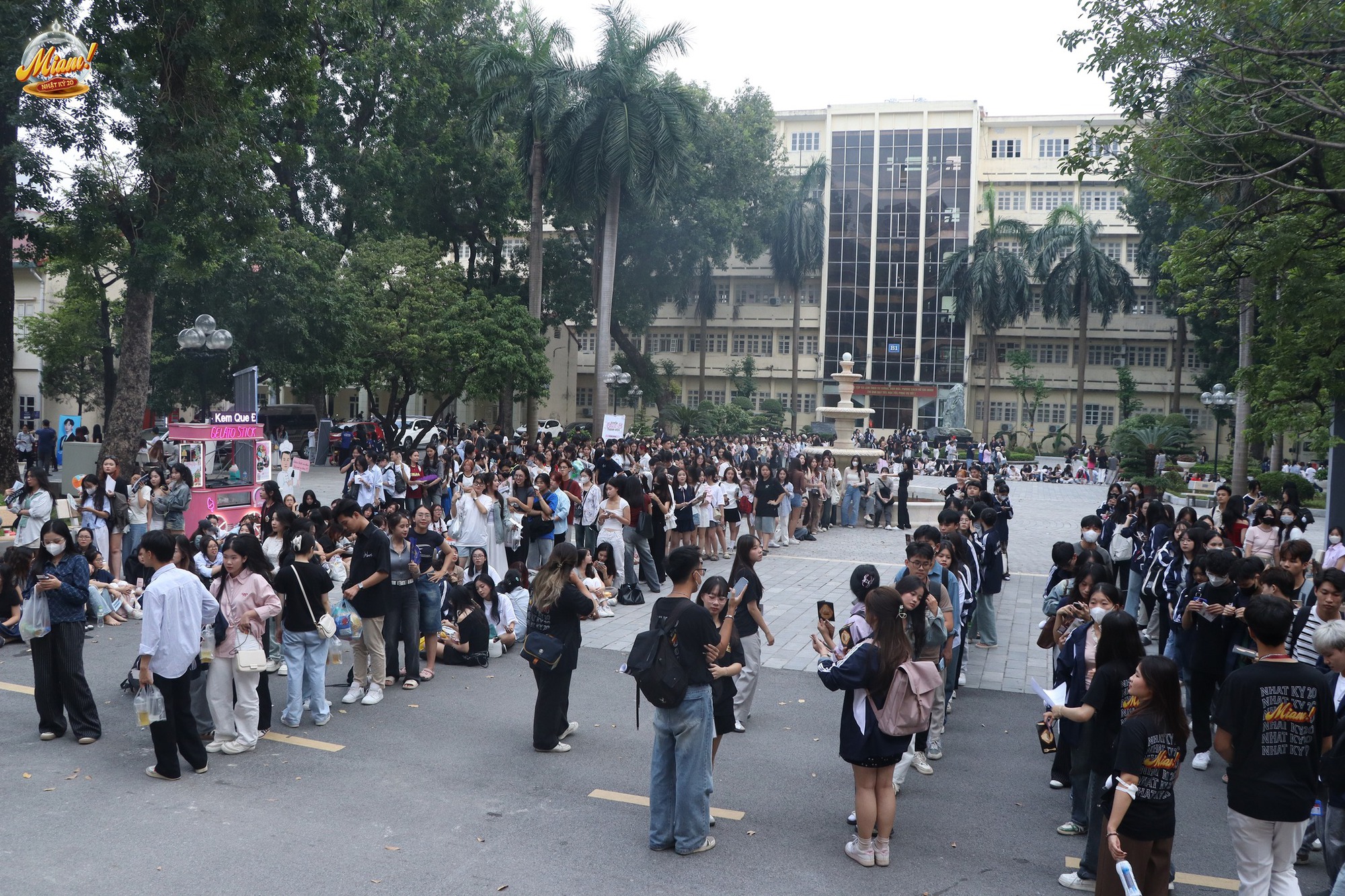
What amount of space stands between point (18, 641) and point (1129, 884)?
10239 mm

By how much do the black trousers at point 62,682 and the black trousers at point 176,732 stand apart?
1.03 meters

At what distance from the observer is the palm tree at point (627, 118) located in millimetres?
32594

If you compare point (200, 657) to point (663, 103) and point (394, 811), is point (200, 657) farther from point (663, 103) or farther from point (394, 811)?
point (663, 103)

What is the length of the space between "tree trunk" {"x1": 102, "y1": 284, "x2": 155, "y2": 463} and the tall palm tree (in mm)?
17323

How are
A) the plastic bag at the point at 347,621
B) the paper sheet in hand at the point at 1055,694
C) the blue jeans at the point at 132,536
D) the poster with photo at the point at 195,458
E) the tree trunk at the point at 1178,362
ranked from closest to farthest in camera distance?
the paper sheet in hand at the point at 1055,694 → the plastic bag at the point at 347,621 → the blue jeans at the point at 132,536 → the poster with photo at the point at 195,458 → the tree trunk at the point at 1178,362

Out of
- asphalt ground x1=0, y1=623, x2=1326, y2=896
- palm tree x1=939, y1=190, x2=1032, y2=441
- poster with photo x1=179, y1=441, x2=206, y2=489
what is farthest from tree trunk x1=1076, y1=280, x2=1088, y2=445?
asphalt ground x1=0, y1=623, x2=1326, y2=896

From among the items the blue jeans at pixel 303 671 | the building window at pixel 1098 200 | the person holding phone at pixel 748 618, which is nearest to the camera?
the person holding phone at pixel 748 618

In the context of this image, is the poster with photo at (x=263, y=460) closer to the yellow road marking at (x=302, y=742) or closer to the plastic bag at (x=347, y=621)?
the plastic bag at (x=347, y=621)

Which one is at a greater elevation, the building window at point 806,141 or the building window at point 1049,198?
the building window at point 806,141

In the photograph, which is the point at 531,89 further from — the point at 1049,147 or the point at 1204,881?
the point at 1049,147

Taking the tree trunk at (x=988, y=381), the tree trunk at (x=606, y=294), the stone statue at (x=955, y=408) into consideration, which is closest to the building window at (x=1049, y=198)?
the tree trunk at (x=988, y=381)

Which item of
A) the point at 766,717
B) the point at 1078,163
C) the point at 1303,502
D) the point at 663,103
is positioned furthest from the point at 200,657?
the point at 1303,502

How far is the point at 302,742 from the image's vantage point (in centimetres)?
770

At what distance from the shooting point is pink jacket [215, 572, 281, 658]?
731 centimetres
